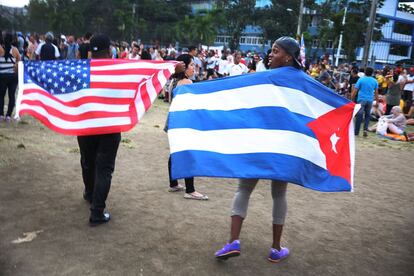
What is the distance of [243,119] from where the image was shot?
10.8 feet

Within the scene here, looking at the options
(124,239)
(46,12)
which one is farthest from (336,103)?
(46,12)

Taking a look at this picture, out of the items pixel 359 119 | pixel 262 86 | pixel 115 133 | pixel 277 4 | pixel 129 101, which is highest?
pixel 277 4

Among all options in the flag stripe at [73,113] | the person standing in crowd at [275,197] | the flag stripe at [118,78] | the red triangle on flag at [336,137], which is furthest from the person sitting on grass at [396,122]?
the flag stripe at [73,113]

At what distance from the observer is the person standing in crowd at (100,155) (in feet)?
13.3

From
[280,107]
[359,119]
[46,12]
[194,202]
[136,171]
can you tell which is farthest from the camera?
[46,12]

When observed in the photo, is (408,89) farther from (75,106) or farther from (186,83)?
(75,106)

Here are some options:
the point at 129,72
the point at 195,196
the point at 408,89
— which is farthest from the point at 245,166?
the point at 408,89

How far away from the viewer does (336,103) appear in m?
3.48

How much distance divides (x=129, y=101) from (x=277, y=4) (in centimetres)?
5970

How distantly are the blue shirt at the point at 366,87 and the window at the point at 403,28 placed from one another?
153 feet

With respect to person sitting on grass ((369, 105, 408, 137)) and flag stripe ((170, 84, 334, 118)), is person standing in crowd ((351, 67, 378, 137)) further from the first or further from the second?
flag stripe ((170, 84, 334, 118))

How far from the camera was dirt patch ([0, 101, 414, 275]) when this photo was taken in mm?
3432

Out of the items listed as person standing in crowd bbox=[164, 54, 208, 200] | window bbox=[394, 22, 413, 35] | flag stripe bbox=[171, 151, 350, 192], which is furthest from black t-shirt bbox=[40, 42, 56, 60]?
window bbox=[394, 22, 413, 35]

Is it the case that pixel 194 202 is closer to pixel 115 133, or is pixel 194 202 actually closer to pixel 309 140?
pixel 115 133
